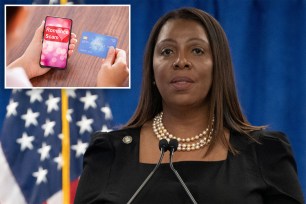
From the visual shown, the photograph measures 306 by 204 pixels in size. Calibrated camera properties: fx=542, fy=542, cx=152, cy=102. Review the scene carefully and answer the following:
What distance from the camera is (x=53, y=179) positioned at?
→ 2570mm

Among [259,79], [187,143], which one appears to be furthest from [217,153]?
[259,79]

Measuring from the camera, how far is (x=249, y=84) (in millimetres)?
2578

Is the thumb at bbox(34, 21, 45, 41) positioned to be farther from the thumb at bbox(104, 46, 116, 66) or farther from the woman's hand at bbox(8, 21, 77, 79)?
the thumb at bbox(104, 46, 116, 66)

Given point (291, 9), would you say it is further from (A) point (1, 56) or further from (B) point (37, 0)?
(A) point (1, 56)

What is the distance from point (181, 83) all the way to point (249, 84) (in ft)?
4.06

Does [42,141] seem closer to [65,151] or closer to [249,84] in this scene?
[65,151]

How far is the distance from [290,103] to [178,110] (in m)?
1.19

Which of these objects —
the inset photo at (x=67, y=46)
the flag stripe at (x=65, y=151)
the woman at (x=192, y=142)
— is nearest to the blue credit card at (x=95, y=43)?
the inset photo at (x=67, y=46)

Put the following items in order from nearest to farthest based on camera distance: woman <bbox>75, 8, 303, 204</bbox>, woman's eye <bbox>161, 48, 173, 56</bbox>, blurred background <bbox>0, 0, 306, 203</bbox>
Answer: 1. woman <bbox>75, 8, 303, 204</bbox>
2. woman's eye <bbox>161, 48, 173, 56</bbox>
3. blurred background <bbox>0, 0, 306, 203</bbox>

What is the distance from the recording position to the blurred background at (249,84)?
8.39 feet

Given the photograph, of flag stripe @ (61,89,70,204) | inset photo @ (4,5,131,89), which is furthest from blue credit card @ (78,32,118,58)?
flag stripe @ (61,89,70,204)

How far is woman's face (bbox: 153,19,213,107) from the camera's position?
1.41m

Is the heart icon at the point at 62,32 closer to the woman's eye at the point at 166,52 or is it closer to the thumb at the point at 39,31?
the thumb at the point at 39,31

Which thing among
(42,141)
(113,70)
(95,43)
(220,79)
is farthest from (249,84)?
(220,79)
